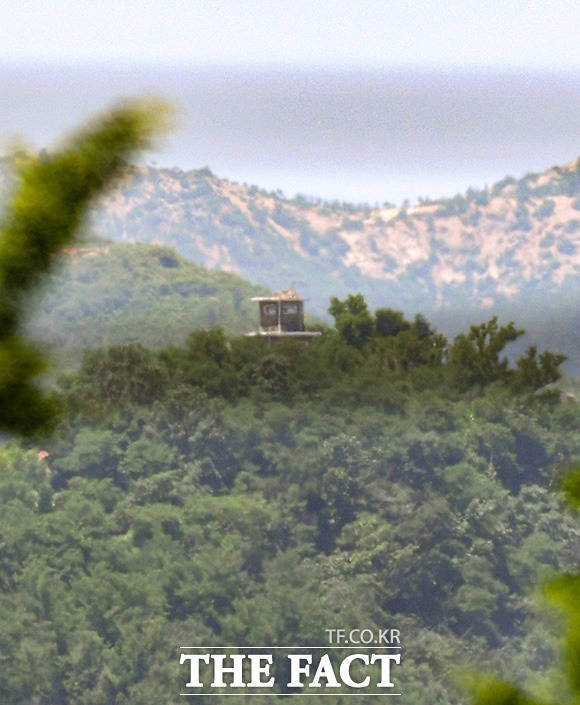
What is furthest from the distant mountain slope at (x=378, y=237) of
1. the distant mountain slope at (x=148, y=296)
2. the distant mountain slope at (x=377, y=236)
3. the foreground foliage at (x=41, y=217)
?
the foreground foliage at (x=41, y=217)

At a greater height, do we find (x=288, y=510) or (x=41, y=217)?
(x=288, y=510)

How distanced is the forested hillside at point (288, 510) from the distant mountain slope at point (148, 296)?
26.2 metres

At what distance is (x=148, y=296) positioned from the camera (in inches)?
3492

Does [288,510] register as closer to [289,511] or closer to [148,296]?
[289,511]

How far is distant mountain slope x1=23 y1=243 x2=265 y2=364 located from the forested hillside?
85.9ft

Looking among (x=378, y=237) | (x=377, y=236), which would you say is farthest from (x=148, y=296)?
(x=377, y=236)

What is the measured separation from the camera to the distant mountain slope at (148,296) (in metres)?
76.4

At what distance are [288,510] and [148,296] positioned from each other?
151 ft

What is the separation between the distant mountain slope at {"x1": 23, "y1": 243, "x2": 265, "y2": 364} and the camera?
76.4 m

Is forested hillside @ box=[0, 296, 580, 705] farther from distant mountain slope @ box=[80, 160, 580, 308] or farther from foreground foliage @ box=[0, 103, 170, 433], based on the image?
distant mountain slope @ box=[80, 160, 580, 308]

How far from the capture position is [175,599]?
3944 centimetres

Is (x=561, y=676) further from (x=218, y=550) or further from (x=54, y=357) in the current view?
(x=218, y=550)

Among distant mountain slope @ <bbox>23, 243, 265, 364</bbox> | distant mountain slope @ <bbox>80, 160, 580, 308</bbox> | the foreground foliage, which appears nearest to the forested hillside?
distant mountain slope @ <bbox>23, 243, 265, 364</bbox>

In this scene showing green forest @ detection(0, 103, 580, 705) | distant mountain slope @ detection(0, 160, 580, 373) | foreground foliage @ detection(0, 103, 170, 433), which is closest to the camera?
foreground foliage @ detection(0, 103, 170, 433)
